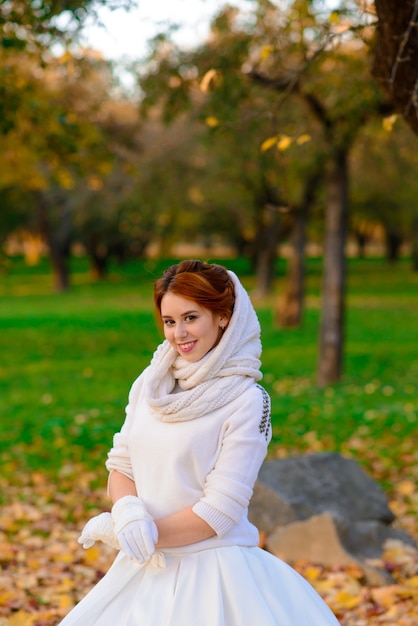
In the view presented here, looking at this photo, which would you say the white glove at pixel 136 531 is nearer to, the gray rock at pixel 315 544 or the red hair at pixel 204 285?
the red hair at pixel 204 285

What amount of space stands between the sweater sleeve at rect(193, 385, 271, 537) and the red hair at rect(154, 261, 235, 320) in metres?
0.30

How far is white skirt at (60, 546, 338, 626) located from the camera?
2662mm

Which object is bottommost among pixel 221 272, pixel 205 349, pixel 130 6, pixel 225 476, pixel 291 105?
pixel 225 476

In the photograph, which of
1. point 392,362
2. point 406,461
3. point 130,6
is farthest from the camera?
point 392,362

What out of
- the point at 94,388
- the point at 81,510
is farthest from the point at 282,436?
the point at 94,388

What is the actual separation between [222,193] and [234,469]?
2673 centimetres

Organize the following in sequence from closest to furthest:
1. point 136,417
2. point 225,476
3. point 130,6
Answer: point 225,476, point 136,417, point 130,6

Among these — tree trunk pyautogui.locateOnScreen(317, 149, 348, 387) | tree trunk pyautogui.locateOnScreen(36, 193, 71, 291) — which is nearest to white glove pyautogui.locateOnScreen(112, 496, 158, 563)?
tree trunk pyautogui.locateOnScreen(317, 149, 348, 387)

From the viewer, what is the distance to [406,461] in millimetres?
8672

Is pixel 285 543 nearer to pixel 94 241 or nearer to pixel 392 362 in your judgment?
pixel 392 362

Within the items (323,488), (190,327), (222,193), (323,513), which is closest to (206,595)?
(190,327)

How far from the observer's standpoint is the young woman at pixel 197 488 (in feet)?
8.77

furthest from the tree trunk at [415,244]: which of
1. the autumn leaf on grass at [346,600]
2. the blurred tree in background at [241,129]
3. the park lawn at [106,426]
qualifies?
the autumn leaf on grass at [346,600]

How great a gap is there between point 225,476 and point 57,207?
3716 centimetres
